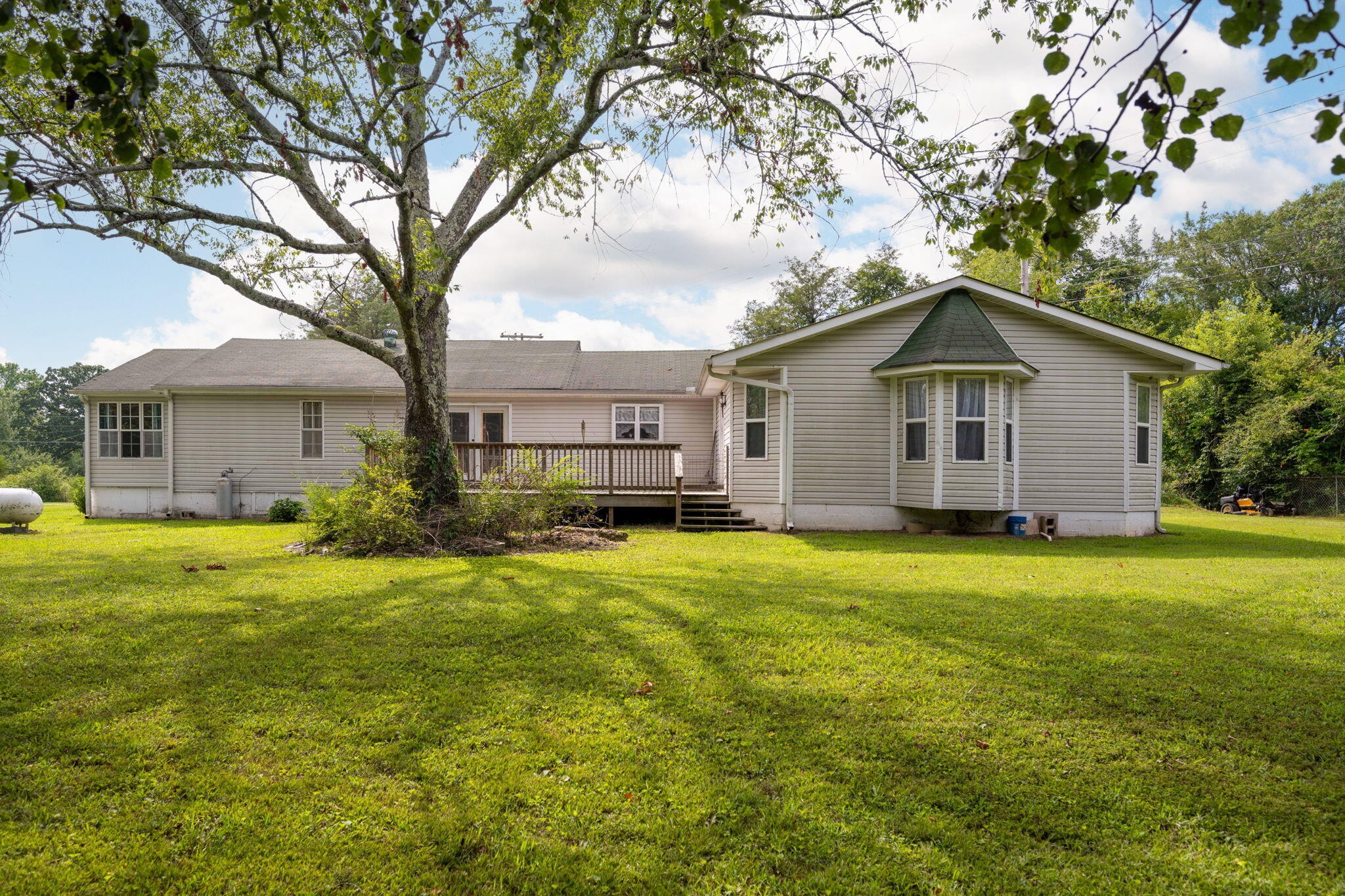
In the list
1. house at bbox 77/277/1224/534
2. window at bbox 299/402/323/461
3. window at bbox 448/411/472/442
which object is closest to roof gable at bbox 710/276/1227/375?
house at bbox 77/277/1224/534

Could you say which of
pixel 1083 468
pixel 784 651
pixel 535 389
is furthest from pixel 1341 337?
pixel 784 651

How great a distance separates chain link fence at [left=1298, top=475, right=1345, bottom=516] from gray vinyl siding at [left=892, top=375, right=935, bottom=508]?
1722cm

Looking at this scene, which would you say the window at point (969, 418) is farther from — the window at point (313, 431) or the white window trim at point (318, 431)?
the window at point (313, 431)

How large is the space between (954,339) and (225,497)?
17.7m

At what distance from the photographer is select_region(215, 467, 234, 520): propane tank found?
58.2ft

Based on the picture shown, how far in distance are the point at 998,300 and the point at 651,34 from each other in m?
8.53

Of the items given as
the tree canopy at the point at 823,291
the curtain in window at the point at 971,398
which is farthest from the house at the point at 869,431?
the tree canopy at the point at 823,291

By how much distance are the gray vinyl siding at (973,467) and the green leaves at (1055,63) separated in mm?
11265

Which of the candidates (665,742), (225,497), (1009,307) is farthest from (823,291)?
(665,742)

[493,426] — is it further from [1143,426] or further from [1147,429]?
[1147,429]

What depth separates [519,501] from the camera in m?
11.5

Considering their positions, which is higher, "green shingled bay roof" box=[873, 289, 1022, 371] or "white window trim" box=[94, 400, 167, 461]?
"green shingled bay roof" box=[873, 289, 1022, 371]

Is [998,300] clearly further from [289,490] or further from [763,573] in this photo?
[289,490]

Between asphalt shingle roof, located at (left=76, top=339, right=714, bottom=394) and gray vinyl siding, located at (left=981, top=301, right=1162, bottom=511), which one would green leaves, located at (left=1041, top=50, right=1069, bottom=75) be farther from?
asphalt shingle roof, located at (left=76, top=339, right=714, bottom=394)
